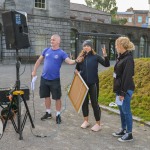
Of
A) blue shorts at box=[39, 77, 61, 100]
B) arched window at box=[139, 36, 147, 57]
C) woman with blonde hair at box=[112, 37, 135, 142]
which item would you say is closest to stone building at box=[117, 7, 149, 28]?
arched window at box=[139, 36, 147, 57]

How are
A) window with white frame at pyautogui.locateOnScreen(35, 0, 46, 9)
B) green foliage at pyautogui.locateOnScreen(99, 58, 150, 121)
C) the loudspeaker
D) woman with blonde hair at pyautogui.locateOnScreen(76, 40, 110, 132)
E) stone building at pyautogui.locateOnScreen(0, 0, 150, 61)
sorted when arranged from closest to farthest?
the loudspeaker → woman with blonde hair at pyautogui.locateOnScreen(76, 40, 110, 132) → green foliage at pyautogui.locateOnScreen(99, 58, 150, 121) → stone building at pyautogui.locateOnScreen(0, 0, 150, 61) → window with white frame at pyautogui.locateOnScreen(35, 0, 46, 9)

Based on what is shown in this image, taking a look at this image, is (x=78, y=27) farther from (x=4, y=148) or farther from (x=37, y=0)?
(x=4, y=148)

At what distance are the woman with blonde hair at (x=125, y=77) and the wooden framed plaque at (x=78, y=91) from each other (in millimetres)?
736

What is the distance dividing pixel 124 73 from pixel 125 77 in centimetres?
7

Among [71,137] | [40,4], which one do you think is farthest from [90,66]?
[40,4]

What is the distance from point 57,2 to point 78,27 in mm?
3681

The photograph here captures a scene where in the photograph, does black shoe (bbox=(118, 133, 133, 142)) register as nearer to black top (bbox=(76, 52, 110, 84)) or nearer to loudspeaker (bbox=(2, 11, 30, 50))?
black top (bbox=(76, 52, 110, 84))

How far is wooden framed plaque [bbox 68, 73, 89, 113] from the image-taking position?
587cm

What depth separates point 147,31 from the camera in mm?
39719

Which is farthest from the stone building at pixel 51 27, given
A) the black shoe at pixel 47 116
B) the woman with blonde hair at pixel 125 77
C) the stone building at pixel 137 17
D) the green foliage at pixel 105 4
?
the stone building at pixel 137 17

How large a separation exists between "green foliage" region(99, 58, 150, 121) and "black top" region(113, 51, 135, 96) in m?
1.96

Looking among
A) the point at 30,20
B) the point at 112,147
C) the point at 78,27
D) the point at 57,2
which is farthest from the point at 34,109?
the point at 78,27

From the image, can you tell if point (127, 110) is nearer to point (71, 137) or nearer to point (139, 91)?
point (71, 137)

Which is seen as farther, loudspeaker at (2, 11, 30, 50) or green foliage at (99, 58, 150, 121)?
green foliage at (99, 58, 150, 121)
